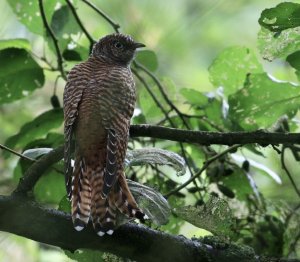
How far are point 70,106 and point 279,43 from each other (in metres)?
0.77

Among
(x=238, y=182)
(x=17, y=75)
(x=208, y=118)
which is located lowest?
(x=238, y=182)

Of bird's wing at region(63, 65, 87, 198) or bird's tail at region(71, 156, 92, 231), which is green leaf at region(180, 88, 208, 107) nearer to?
bird's wing at region(63, 65, 87, 198)

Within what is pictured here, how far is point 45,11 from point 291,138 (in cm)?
166

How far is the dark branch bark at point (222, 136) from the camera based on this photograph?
2.17 m

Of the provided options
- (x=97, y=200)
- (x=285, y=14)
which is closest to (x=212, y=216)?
(x=97, y=200)

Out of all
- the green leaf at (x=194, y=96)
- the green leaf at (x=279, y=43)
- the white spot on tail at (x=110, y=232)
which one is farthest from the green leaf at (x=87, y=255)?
the green leaf at (x=194, y=96)

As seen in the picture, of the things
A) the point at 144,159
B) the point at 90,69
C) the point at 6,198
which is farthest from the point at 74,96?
the point at 6,198

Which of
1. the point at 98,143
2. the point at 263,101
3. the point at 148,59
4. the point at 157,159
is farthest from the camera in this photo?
the point at 148,59

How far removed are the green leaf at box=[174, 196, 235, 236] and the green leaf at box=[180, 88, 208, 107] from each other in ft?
2.60

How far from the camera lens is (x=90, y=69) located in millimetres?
2877

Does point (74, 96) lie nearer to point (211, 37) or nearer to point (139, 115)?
point (139, 115)

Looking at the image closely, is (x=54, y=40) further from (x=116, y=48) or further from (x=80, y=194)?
(x=80, y=194)

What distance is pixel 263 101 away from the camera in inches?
110

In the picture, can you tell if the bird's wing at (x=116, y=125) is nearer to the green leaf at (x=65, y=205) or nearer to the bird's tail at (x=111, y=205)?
the bird's tail at (x=111, y=205)
